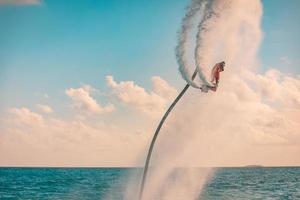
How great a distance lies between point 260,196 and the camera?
72.1 metres

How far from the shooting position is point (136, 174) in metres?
44.0

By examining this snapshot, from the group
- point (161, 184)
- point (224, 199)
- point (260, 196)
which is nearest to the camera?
point (161, 184)

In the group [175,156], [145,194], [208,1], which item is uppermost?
[208,1]

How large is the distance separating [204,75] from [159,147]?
1755cm

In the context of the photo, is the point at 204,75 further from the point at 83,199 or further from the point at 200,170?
the point at 83,199

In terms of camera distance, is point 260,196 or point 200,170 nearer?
point 200,170

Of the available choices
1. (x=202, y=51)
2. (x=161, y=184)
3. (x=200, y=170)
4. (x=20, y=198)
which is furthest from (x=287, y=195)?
(x=202, y=51)

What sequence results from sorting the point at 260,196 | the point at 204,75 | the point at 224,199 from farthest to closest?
the point at 260,196
the point at 224,199
the point at 204,75

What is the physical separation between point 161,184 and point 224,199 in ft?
79.7

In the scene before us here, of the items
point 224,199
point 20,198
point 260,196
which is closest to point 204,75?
point 224,199

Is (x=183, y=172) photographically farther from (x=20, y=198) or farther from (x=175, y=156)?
(x=20, y=198)

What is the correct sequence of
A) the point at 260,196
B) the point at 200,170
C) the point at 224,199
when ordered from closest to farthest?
1. the point at 200,170
2. the point at 224,199
3. the point at 260,196

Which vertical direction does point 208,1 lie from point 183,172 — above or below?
above

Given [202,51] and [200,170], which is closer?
[202,51]
